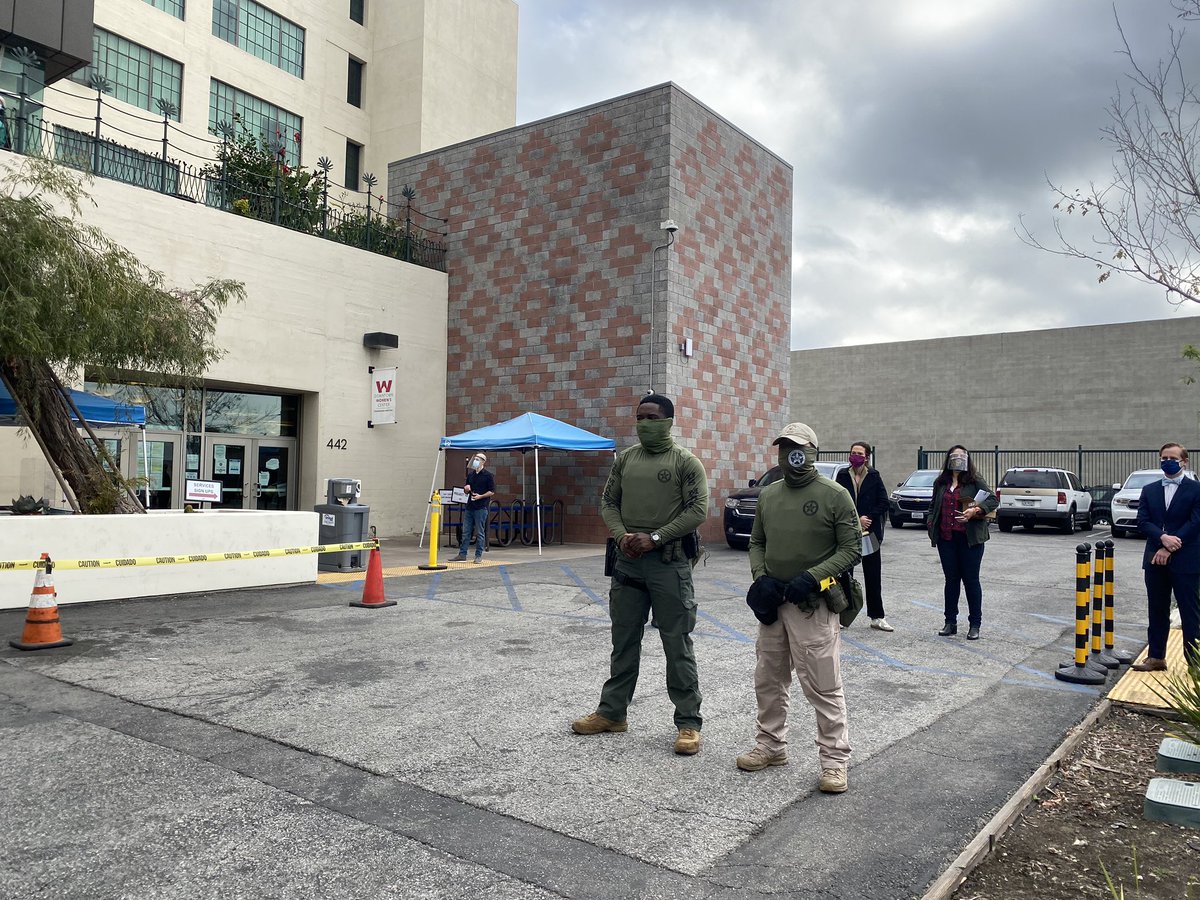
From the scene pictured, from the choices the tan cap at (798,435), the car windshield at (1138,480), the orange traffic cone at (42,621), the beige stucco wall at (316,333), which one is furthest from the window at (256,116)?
the car windshield at (1138,480)

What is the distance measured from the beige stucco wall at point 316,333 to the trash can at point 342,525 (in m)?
4.09

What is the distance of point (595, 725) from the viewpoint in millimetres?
5371

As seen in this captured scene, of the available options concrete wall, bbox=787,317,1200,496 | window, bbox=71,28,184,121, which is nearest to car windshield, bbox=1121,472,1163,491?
concrete wall, bbox=787,317,1200,496

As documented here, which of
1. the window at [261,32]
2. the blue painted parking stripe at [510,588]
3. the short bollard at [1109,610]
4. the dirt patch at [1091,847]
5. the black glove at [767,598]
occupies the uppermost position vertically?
the window at [261,32]

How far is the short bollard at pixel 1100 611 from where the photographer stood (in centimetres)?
750

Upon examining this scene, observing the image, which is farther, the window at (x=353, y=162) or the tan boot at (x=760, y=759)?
the window at (x=353, y=162)

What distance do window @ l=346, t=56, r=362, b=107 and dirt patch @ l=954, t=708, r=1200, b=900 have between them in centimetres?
3200

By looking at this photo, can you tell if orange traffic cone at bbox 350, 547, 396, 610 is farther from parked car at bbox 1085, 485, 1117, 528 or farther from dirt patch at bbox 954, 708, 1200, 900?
parked car at bbox 1085, 485, 1117, 528

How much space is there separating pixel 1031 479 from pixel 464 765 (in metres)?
22.6

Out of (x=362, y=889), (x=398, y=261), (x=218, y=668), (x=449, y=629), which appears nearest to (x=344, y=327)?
(x=398, y=261)

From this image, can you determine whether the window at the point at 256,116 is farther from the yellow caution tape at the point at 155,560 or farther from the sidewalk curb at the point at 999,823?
the sidewalk curb at the point at 999,823

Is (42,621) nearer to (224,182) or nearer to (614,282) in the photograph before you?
(224,182)

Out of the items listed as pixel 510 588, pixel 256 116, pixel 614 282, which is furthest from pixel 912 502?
pixel 256 116

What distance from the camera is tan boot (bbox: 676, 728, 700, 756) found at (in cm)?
500
